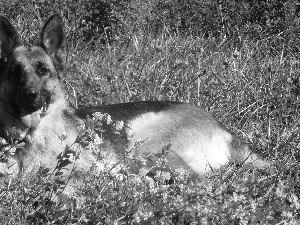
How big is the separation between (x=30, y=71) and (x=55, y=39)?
52 cm

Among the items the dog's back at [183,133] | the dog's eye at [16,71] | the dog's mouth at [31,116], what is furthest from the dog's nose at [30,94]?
the dog's back at [183,133]

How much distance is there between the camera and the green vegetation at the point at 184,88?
9.87ft

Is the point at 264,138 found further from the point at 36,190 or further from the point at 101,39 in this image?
the point at 101,39

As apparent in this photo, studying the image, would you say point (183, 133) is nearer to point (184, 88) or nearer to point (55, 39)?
point (184, 88)

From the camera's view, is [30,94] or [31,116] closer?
[30,94]

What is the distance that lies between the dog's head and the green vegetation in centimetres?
84

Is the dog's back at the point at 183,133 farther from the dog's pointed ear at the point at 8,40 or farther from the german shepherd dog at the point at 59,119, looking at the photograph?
the dog's pointed ear at the point at 8,40

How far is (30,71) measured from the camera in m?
4.72

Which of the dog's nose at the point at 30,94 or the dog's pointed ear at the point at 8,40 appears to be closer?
the dog's nose at the point at 30,94

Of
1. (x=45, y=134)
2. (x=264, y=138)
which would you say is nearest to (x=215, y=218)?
(x=45, y=134)

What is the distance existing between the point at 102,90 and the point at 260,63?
223cm

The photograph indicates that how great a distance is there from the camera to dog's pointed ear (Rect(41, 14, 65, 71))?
197 inches

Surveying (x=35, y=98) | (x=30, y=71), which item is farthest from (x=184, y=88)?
(x=35, y=98)

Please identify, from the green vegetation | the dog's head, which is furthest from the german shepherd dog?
the green vegetation
